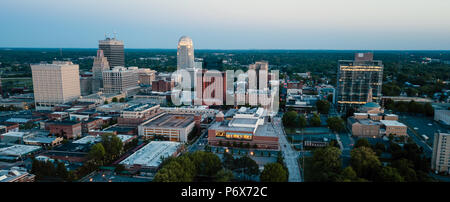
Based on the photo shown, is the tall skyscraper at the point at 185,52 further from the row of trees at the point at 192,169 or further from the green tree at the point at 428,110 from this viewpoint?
the row of trees at the point at 192,169

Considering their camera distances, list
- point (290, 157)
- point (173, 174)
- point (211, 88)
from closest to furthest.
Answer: point (173, 174) → point (290, 157) → point (211, 88)

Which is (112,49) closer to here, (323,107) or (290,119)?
(290,119)

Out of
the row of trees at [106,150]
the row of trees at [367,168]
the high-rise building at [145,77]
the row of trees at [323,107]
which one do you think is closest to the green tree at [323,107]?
the row of trees at [323,107]

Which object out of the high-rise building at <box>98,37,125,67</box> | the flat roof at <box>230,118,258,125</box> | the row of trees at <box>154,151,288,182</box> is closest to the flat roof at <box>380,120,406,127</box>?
the flat roof at <box>230,118,258,125</box>

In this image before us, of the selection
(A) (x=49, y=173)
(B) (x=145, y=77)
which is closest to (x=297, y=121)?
(A) (x=49, y=173)

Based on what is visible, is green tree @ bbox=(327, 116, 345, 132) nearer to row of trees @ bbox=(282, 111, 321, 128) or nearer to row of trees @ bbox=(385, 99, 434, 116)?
row of trees @ bbox=(282, 111, 321, 128)
